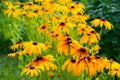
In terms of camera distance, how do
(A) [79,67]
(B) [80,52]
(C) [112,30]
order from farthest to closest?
1. (C) [112,30]
2. (B) [80,52]
3. (A) [79,67]

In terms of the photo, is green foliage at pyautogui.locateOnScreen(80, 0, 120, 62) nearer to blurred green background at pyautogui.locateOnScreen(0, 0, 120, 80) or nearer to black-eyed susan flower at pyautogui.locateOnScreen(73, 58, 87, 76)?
blurred green background at pyautogui.locateOnScreen(0, 0, 120, 80)

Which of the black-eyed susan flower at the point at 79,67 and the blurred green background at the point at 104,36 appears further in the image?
the blurred green background at the point at 104,36

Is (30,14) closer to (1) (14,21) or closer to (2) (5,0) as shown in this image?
(1) (14,21)

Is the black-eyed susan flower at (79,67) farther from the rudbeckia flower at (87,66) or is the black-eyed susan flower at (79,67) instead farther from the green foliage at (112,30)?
the green foliage at (112,30)

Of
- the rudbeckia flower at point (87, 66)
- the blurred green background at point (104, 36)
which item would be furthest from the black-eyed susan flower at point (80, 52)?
the blurred green background at point (104, 36)

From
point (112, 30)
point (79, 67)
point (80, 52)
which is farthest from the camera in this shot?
point (112, 30)

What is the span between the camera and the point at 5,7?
6906 mm

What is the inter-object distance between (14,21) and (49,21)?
1.91 meters

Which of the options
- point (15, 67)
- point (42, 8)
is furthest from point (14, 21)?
point (42, 8)

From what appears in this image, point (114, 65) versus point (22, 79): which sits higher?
point (114, 65)

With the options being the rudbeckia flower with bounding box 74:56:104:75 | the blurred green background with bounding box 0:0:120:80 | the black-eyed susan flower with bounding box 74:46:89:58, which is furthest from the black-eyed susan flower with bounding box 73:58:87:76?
the blurred green background with bounding box 0:0:120:80

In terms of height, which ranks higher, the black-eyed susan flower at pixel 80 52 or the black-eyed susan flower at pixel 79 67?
the black-eyed susan flower at pixel 80 52

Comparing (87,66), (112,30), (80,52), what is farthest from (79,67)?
(112,30)

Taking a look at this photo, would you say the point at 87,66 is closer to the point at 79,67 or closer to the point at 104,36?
the point at 79,67
